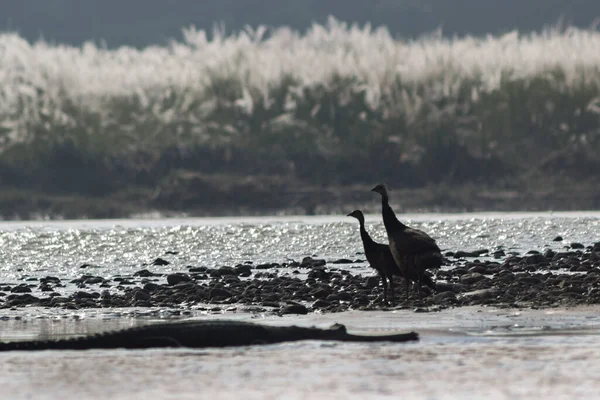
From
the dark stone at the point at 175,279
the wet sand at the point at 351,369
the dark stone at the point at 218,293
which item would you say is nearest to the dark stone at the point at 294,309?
the wet sand at the point at 351,369

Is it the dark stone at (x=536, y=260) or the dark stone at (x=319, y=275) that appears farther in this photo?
the dark stone at (x=536, y=260)

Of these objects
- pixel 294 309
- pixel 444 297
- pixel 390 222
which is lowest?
pixel 294 309

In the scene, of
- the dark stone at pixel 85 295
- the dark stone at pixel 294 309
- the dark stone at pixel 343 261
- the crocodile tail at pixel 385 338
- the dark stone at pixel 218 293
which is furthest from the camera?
the dark stone at pixel 343 261

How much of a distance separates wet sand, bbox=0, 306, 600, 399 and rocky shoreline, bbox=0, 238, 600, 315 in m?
4.38

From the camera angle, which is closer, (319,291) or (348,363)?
(348,363)

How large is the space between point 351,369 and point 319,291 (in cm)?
1218

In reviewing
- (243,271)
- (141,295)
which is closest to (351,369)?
(141,295)

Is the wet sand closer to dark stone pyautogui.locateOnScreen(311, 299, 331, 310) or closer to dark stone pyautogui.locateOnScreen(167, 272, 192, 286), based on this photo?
dark stone pyautogui.locateOnScreen(311, 299, 331, 310)

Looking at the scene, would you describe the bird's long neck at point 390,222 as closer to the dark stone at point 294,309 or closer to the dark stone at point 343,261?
the dark stone at point 294,309

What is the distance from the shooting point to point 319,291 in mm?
29703

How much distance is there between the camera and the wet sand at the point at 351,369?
51.9 feet

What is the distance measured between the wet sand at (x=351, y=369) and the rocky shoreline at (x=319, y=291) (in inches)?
173

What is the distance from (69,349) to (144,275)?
73.3 ft

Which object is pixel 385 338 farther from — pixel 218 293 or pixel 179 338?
pixel 218 293
